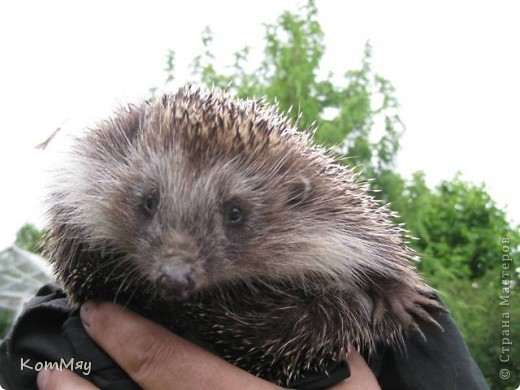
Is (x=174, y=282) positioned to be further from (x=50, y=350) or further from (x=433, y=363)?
(x=433, y=363)

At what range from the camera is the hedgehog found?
1.56 meters

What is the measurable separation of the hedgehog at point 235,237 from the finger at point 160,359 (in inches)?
1.8

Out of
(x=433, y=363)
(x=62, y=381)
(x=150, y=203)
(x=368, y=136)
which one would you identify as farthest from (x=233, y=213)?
(x=368, y=136)

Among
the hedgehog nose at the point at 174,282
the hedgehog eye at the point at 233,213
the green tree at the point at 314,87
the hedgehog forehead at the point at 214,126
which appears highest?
the green tree at the point at 314,87

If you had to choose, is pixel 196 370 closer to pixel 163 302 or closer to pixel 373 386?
pixel 163 302

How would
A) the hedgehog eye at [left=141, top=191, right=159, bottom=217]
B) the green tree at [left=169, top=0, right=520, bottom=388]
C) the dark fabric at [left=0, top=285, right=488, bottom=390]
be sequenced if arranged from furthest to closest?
the green tree at [left=169, top=0, right=520, bottom=388] → the dark fabric at [left=0, top=285, right=488, bottom=390] → the hedgehog eye at [left=141, top=191, right=159, bottom=217]

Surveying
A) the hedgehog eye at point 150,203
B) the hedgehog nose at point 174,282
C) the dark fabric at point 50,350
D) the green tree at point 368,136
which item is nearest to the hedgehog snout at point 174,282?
the hedgehog nose at point 174,282

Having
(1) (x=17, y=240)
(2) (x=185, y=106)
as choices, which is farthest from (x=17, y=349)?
(1) (x=17, y=240)

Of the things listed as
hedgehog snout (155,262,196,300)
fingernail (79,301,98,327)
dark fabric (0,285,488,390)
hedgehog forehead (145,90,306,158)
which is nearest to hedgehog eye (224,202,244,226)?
hedgehog forehead (145,90,306,158)

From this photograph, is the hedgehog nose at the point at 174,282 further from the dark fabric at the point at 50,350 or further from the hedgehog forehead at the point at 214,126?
the dark fabric at the point at 50,350

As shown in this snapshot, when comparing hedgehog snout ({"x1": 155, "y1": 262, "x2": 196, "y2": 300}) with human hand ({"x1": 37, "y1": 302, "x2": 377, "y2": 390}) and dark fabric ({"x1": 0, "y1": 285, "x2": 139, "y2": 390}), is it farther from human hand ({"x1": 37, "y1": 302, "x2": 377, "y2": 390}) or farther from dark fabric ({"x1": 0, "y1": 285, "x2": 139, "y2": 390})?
dark fabric ({"x1": 0, "y1": 285, "x2": 139, "y2": 390})

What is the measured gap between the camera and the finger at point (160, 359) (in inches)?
64.6

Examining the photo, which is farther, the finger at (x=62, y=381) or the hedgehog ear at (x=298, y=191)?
the hedgehog ear at (x=298, y=191)

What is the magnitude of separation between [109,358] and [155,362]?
0.50 ft
